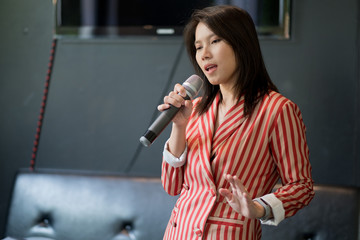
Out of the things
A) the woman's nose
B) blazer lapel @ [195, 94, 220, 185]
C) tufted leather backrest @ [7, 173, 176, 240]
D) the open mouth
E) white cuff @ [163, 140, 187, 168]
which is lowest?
tufted leather backrest @ [7, 173, 176, 240]

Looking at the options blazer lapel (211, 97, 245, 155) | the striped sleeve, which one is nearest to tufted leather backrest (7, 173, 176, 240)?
blazer lapel (211, 97, 245, 155)

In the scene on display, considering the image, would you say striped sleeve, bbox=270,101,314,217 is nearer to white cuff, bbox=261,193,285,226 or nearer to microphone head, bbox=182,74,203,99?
white cuff, bbox=261,193,285,226

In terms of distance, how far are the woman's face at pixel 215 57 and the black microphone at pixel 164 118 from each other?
5cm

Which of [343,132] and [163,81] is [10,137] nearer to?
[163,81]

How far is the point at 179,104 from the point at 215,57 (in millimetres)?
157

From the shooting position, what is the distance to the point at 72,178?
84.4 inches

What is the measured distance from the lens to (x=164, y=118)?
118 centimetres

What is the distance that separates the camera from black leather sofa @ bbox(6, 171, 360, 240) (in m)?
1.85

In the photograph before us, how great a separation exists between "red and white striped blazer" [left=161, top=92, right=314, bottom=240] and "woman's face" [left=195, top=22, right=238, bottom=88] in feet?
0.29

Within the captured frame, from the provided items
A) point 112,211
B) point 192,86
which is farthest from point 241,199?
point 112,211

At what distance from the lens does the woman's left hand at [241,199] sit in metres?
1.04

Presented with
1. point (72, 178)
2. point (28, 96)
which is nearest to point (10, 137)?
point (28, 96)

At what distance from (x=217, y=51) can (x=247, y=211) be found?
1.36 feet

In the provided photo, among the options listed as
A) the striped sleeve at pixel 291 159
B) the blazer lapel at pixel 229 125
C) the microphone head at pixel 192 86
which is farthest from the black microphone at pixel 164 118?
the striped sleeve at pixel 291 159
